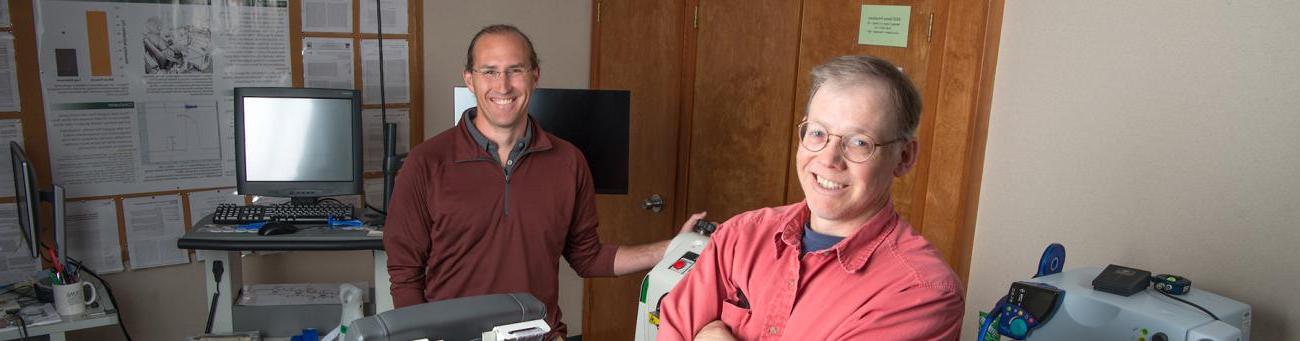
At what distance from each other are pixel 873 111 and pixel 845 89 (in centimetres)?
5

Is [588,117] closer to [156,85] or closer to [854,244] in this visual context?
[156,85]

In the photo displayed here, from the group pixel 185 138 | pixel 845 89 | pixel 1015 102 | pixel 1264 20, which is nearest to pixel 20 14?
pixel 185 138

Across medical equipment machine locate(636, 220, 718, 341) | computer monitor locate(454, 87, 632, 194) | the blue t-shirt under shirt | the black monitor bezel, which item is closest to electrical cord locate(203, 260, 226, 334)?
computer monitor locate(454, 87, 632, 194)

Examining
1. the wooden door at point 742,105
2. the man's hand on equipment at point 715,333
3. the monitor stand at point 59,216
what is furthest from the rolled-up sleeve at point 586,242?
the monitor stand at point 59,216

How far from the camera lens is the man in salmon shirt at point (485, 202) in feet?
Answer: 6.73

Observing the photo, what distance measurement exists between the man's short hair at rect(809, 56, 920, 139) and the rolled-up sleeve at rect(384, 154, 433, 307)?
45.0 inches

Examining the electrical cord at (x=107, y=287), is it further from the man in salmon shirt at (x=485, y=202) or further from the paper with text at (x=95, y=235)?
the man in salmon shirt at (x=485, y=202)

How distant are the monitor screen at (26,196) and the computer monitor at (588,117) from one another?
49.1 inches

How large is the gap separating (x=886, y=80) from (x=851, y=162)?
0.42ft

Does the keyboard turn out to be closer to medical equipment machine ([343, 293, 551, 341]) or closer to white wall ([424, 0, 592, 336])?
white wall ([424, 0, 592, 336])

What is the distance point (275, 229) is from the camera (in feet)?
8.83

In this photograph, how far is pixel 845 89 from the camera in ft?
4.02

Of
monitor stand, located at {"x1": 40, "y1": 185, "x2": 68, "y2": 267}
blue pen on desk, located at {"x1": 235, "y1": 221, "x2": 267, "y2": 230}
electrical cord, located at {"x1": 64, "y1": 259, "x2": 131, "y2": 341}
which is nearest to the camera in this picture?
monitor stand, located at {"x1": 40, "y1": 185, "x2": 68, "y2": 267}

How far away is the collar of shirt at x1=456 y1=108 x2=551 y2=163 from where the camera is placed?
2.09 m
